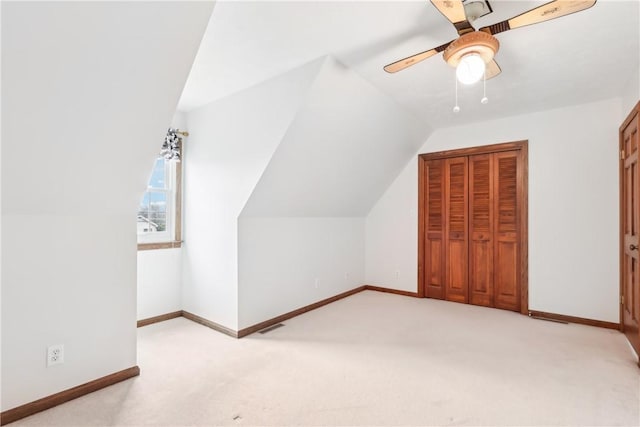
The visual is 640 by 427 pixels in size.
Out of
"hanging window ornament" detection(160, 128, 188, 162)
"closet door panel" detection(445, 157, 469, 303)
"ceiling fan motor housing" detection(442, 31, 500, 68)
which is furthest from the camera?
"closet door panel" detection(445, 157, 469, 303)

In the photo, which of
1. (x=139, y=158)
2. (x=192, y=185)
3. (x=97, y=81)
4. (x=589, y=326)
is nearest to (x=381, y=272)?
(x=589, y=326)

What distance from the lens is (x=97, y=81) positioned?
1.49 meters

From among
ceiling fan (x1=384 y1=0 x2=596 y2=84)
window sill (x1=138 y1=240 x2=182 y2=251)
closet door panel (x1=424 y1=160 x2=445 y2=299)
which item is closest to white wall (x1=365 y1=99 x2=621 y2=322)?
closet door panel (x1=424 y1=160 x2=445 y2=299)

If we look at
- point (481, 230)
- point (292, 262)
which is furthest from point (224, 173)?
point (481, 230)

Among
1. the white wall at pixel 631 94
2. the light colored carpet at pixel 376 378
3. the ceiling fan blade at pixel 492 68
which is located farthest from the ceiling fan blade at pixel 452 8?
the light colored carpet at pixel 376 378

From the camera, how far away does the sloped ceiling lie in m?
2.76

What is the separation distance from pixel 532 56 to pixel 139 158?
113 inches

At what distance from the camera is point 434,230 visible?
4445 millimetres

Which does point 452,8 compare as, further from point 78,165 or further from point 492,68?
point 78,165

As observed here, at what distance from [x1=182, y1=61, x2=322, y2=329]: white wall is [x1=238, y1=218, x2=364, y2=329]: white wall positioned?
0.16 m

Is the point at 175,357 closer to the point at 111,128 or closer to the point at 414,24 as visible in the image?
the point at 111,128

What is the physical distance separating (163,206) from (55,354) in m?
1.94

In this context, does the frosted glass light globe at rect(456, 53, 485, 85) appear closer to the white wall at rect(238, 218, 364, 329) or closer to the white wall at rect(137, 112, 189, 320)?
the white wall at rect(238, 218, 364, 329)

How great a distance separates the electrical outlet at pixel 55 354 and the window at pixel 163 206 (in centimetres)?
160
